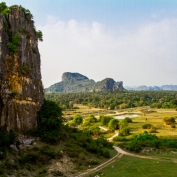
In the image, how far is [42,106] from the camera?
3359 cm

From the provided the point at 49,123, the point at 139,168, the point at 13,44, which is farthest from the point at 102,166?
the point at 13,44

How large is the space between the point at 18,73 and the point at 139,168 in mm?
16858

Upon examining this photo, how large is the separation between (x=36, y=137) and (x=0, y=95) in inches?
273

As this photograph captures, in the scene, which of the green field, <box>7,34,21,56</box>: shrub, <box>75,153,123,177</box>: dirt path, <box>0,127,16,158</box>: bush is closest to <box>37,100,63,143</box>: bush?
<box>0,127,16,158</box>: bush

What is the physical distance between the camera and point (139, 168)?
88.9 feet

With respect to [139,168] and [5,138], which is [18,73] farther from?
[139,168]

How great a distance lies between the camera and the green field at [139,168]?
2508 centimetres

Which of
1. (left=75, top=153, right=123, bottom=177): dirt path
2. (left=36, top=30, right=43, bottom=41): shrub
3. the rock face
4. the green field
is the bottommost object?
the green field

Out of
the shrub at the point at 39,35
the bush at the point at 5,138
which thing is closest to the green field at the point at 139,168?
the bush at the point at 5,138

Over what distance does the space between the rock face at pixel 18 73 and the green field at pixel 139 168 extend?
34.5 ft

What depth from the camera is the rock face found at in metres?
26.6

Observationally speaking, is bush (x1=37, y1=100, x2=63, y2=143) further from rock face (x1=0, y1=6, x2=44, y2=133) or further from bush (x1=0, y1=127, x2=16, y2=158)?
bush (x1=0, y1=127, x2=16, y2=158)

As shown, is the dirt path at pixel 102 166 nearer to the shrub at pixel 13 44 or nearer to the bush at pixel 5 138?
the bush at pixel 5 138

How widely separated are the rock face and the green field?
1052 centimetres
